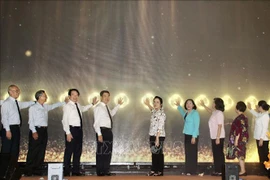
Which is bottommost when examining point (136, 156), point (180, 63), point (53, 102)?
point (136, 156)

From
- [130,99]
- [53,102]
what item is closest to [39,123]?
[53,102]

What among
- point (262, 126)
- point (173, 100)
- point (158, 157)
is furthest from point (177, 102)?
point (262, 126)

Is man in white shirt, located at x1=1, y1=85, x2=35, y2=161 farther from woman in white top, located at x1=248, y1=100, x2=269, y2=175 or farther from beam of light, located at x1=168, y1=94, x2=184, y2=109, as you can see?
woman in white top, located at x1=248, y1=100, x2=269, y2=175

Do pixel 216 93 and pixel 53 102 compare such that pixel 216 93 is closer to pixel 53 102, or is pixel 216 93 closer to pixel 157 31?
pixel 157 31

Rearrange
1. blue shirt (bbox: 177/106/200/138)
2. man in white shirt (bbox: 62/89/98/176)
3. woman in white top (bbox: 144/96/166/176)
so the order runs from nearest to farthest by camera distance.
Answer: man in white shirt (bbox: 62/89/98/176) < woman in white top (bbox: 144/96/166/176) < blue shirt (bbox: 177/106/200/138)

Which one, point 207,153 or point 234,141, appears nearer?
point 234,141

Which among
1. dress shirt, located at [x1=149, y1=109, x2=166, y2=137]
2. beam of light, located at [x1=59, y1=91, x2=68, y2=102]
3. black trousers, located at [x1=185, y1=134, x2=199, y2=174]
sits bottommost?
black trousers, located at [x1=185, y1=134, x2=199, y2=174]

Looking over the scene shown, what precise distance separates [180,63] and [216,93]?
0.91 metres

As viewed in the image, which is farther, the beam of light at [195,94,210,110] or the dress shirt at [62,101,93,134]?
the beam of light at [195,94,210,110]

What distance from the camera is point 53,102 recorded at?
6.73 meters

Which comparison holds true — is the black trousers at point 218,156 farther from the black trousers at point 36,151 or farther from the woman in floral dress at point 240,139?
the black trousers at point 36,151

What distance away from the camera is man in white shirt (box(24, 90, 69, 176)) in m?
5.88

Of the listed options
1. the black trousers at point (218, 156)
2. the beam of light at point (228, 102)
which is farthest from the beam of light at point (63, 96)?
the beam of light at point (228, 102)

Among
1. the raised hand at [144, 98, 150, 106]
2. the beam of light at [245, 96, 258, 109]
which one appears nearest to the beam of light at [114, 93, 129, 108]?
the raised hand at [144, 98, 150, 106]
